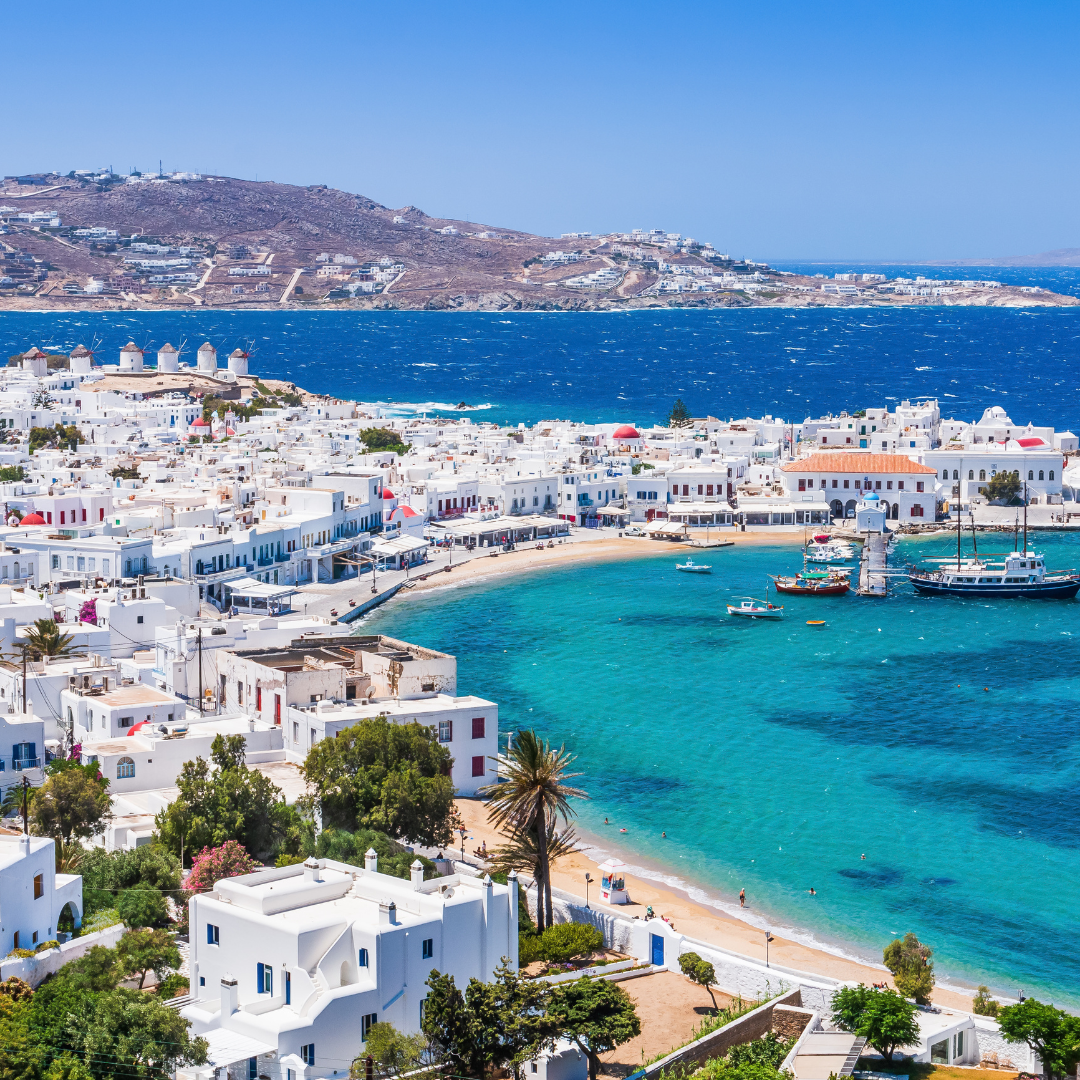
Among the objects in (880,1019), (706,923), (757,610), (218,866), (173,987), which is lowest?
(706,923)

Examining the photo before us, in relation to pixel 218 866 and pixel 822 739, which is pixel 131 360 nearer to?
pixel 822 739

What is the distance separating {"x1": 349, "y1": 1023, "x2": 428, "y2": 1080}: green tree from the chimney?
2.09 m

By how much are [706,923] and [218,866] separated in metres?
10.5

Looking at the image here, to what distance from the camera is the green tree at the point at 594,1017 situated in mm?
22094

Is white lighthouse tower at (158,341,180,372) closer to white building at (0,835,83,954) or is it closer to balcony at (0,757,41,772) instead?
balcony at (0,757,41,772)

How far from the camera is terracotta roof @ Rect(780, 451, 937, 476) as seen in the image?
8488 centimetres

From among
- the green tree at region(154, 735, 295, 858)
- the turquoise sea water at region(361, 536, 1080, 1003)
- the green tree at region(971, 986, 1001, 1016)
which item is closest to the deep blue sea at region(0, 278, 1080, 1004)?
the turquoise sea water at region(361, 536, 1080, 1003)

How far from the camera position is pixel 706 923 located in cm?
3209

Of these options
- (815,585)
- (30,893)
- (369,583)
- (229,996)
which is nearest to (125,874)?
(30,893)

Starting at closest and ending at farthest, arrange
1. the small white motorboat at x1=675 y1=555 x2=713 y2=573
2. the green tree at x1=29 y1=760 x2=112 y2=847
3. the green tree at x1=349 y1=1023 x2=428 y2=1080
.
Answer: the green tree at x1=349 y1=1023 x2=428 y2=1080
the green tree at x1=29 y1=760 x2=112 y2=847
the small white motorboat at x1=675 y1=555 x2=713 y2=573

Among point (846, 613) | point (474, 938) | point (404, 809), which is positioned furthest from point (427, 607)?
point (474, 938)

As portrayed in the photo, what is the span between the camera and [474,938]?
77.3 feet

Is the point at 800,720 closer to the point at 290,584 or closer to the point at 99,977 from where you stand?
the point at 290,584

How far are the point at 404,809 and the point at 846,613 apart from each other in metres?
36.4
